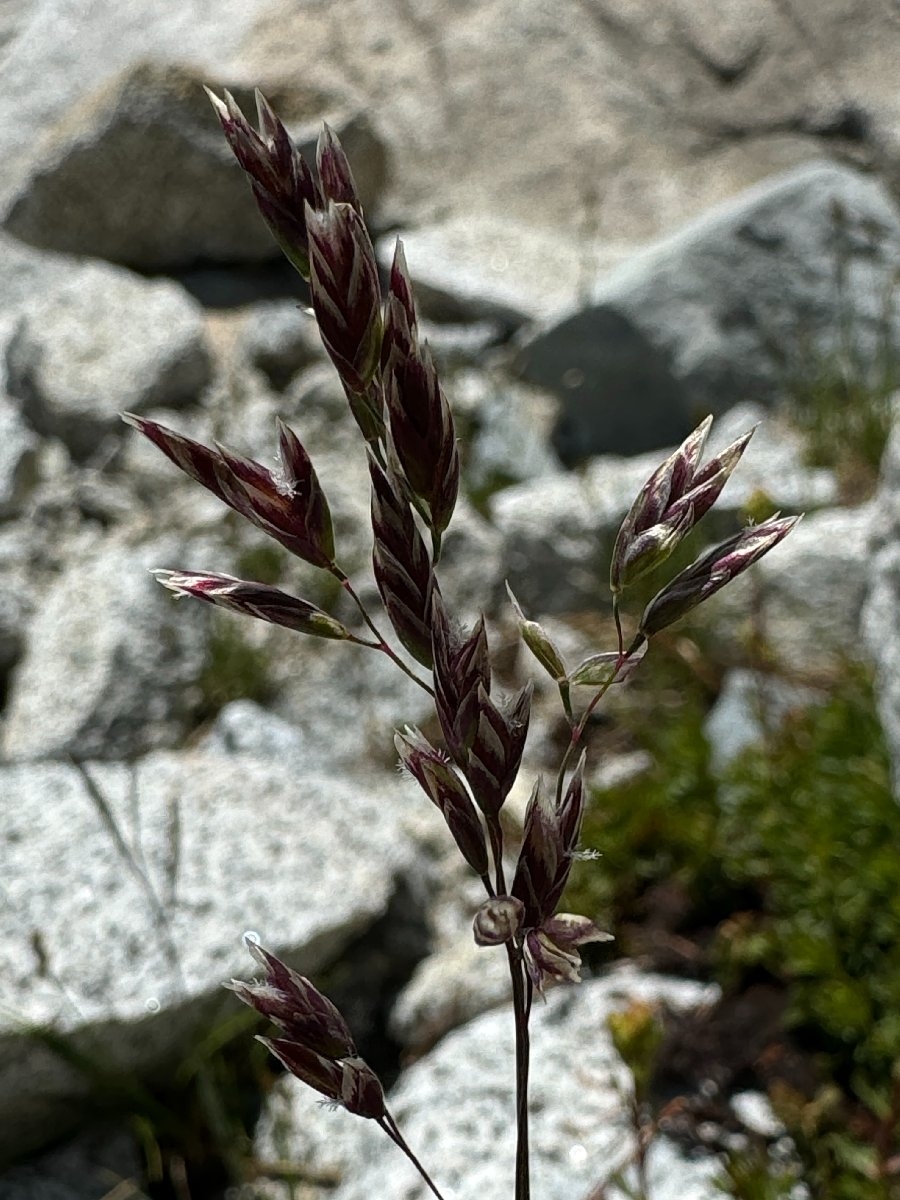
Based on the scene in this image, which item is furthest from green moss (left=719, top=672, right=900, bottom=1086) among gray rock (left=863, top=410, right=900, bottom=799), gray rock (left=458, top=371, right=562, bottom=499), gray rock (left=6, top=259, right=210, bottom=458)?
gray rock (left=6, top=259, right=210, bottom=458)

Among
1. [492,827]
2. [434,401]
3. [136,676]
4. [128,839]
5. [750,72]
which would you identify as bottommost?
[750,72]

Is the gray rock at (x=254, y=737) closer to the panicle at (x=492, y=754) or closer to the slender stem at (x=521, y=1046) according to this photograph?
the slender stem at (x=521, y=1046)

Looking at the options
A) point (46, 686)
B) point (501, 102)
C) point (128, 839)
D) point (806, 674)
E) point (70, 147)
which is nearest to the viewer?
Answer: point (128, 839)

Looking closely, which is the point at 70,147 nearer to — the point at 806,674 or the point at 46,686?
the point at 46,686

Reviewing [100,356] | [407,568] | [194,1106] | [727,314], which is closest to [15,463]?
[100,356]

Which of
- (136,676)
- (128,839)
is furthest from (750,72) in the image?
(128,839)

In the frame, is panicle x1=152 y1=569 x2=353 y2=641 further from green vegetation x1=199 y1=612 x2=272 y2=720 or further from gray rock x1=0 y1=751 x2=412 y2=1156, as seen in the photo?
green vegetation x1=199 y1=612 x2=272 y2=720
